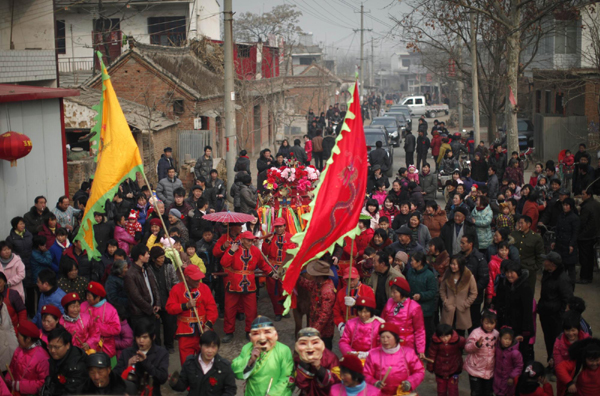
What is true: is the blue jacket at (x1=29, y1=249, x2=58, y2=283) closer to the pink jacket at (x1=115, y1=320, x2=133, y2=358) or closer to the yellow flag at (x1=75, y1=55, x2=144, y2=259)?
the yellow flag at (x1=75, y1=55, x2=144, y2=259)

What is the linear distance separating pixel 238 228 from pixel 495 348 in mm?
4191

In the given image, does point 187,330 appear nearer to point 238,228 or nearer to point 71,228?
point 238,228

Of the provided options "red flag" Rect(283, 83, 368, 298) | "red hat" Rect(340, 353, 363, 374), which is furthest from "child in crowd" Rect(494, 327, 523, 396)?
"red hat" Rect(340, 353, 363, 374)

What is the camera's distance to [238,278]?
9.59m

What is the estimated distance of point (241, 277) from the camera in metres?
9.59

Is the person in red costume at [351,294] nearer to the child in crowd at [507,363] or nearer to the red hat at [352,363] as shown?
the child in crowd at [507,363]

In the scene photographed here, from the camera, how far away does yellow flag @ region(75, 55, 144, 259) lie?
8.19m

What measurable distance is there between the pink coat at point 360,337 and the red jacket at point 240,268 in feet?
9.06

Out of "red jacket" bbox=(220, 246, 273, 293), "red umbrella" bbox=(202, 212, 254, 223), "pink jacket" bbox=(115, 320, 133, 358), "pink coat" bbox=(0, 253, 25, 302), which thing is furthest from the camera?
"red umbrella" bbox=(202, 212, 254, 223)

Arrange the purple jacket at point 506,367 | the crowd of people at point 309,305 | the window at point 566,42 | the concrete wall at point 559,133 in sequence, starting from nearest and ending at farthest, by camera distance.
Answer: the crowd of people at point 309,305 < the purple jacket at point 506,367 < the concrete wall at point 559,133 < the window at point 566,42

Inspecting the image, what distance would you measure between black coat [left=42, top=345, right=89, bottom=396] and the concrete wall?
24.1 m

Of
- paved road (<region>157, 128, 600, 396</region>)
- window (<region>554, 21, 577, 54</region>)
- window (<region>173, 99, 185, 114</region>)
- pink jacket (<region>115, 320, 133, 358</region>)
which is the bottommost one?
paved road (<region>157, 128, 600, 396</region>)

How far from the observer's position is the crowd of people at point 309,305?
629cm

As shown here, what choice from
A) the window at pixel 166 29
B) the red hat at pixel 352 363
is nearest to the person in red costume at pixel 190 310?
the red hat at pixel 352 363
